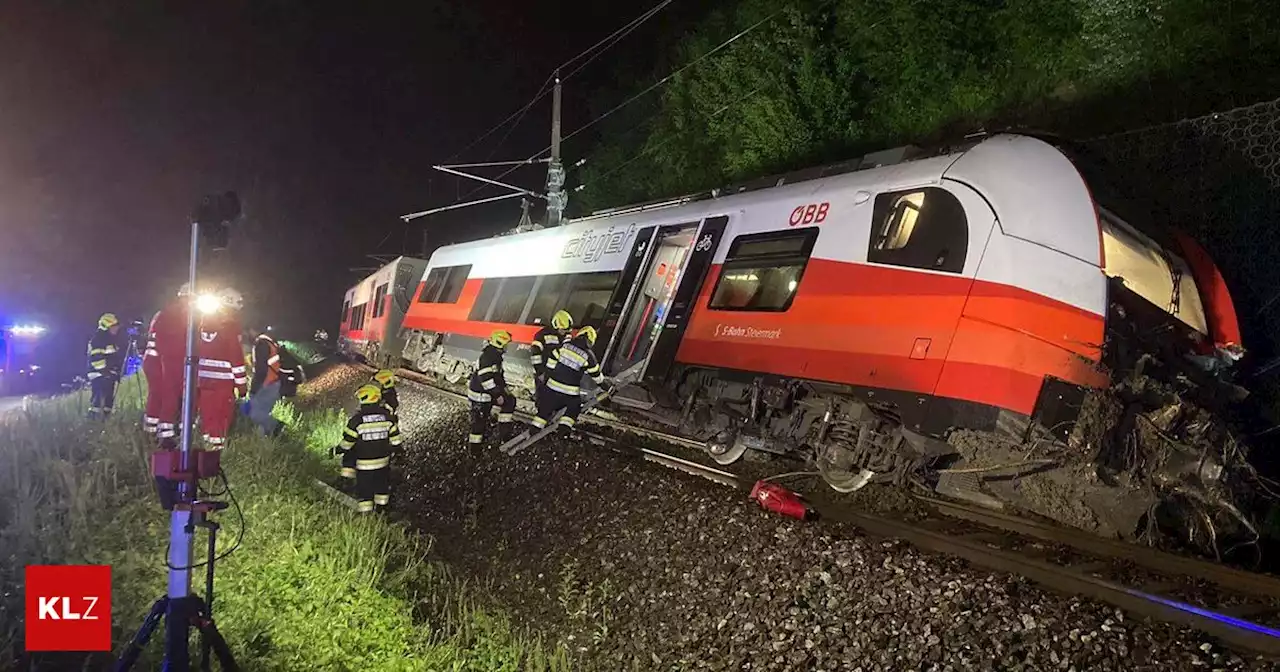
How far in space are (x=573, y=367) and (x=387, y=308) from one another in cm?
1342

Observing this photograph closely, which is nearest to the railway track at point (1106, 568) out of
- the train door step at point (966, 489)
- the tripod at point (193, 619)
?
the train door step at point (966, 489)

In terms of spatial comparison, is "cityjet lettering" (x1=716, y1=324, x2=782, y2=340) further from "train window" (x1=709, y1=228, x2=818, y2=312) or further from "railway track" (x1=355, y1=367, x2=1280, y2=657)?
"railway track" (x1=355, y1=367, x2=1280, y2=657)

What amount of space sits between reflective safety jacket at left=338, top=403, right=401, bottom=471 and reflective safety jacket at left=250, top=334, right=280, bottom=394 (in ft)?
9.79

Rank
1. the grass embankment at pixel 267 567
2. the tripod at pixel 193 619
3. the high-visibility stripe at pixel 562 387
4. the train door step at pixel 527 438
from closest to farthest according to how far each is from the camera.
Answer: the tripod at pixel 193 619 < the grass embankment at pixel 267 567 < the train door step at pixel 527 438 < the high-visibility stripe at pixel 562 387

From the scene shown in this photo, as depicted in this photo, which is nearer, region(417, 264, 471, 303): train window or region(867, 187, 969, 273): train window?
region(867, 187, 969, 273): train window

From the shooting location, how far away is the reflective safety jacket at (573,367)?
866 centimetres

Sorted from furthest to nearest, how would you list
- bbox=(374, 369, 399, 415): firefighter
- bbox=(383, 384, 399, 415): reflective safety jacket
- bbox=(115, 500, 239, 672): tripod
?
bbox=(383, 384, 399, 415): reflective safety jacket
bbox=(374, 369, 399, 415): firefighter
bbox=(115, 500, 239, 672): tripod

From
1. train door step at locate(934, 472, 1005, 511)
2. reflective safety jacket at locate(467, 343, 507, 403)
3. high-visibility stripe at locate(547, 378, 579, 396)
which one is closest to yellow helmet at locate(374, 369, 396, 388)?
reflective safety jacket at locate(467, 343, 507, 403)

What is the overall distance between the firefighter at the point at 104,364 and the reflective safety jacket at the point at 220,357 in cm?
381

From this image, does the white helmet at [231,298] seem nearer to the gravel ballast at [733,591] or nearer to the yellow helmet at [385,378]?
the yellow helmet at [385,378]

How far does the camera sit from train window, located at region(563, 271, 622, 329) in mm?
9625

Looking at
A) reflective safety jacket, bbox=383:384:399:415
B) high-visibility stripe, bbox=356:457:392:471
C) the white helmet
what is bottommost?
high-visibility stripe, bbox=356:457:392:471

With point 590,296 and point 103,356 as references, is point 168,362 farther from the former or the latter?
point 590,296

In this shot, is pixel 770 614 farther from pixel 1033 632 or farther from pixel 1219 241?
pixel 1219 241
